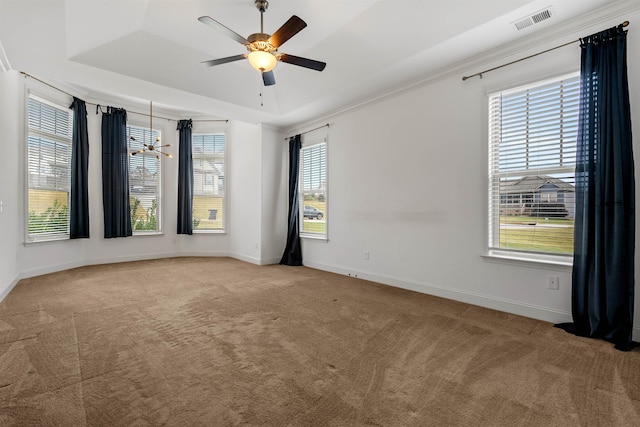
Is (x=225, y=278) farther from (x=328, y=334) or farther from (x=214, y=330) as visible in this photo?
(x=328, y=334)

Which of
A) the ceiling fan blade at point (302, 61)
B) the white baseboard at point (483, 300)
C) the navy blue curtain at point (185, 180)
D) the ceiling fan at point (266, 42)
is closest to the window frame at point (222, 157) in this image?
the navy blue curtain at point (185, 180)

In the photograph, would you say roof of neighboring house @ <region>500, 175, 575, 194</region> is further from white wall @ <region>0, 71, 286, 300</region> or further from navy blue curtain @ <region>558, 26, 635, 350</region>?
white wall @ <region>0, 71, 286, 300</region>

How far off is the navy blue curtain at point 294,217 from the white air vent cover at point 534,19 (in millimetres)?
4054

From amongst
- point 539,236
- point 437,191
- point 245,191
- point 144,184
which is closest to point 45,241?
point 144,184

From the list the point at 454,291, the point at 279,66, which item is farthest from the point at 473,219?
the point at 279,66

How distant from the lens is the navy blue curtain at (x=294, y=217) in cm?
626

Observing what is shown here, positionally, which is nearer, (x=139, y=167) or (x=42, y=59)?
(x=42, y=59)

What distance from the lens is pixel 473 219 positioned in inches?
147

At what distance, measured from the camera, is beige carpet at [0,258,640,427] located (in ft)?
5.64

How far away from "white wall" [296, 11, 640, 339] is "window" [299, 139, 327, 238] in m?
0.44

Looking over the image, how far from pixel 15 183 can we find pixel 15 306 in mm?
2166

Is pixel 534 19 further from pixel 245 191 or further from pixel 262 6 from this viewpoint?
pixel 245 191

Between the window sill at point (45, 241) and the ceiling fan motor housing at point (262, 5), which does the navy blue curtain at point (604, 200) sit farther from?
the window sill at point (45, 241)

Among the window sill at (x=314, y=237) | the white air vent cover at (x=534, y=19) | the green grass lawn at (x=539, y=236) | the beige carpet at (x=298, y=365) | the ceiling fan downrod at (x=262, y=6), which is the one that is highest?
the ceiling fan downrod at (x=262, y=6)
